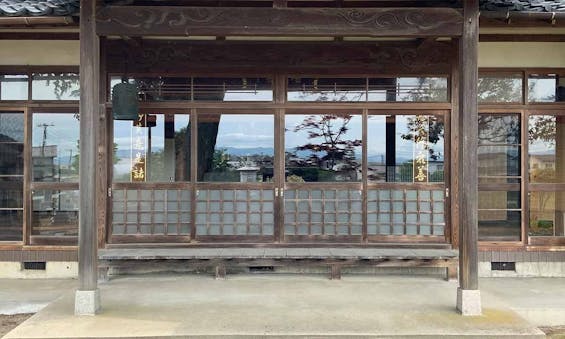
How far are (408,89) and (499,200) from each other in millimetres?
2018

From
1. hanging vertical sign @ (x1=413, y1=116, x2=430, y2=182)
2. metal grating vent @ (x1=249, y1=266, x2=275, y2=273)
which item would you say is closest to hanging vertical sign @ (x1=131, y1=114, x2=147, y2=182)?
metal grating vent @ (x1=249, y1=266, x2=275, y2=273)

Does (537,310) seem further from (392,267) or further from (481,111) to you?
(481,111)

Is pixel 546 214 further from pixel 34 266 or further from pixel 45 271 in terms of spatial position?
pixel 34 266

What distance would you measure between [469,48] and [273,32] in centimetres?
198

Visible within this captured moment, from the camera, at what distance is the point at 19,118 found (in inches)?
266

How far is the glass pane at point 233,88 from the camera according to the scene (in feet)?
22.0

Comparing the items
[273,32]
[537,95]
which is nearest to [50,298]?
[273,32]

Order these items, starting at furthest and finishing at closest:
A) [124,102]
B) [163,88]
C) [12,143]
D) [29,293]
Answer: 1. [12,143]
2. [163,88]
3. [124,102]
4. [29,293]

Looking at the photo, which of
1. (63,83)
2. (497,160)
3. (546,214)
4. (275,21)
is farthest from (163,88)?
(546,214)

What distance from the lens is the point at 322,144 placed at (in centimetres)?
674

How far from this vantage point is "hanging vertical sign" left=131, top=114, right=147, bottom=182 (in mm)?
6699

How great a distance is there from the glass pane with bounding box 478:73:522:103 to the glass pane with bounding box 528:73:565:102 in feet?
0.61

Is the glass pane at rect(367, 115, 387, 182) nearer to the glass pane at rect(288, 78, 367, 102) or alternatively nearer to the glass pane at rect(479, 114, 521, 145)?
the glass pane at rect(288, 78, 367, 102)

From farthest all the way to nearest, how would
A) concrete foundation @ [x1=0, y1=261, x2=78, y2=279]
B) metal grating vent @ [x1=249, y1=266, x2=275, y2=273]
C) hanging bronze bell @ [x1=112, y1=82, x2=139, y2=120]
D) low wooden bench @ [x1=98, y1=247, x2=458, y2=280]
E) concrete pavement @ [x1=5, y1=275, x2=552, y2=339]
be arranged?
1. concrete foundation @ [x1=0, y1=261, x2=78, y2=279]
2. metal grating vent @ [x1=249, y1=266, x2=275, y2=273]
3. hanging bronze bell @ [x1=112, y1=82, x2=139, y2=120]
4. low wooden bench @ [x1=98, y1=247, x2=458, y2=280]
5. concrete pavement @ [x1=5, y1=275, x2=552, y2=339]
